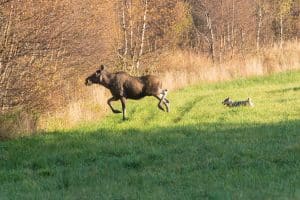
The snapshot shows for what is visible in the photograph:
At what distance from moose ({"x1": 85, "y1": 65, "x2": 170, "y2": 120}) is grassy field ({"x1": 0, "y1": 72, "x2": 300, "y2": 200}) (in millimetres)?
661

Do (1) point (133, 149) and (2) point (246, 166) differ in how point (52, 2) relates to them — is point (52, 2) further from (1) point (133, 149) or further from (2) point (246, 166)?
(2) point (246, 166)

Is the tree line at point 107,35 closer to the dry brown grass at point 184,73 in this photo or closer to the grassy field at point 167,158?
the dry brown grass at point 184,73

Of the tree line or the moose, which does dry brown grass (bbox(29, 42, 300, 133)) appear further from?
the moose

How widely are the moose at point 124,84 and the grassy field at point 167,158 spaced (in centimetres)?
66

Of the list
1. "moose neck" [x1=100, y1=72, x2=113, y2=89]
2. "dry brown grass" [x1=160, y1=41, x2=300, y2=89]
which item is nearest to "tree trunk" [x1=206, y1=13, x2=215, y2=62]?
"dry brown grass" [x1=160, y1=41, x2=300, y2=89]

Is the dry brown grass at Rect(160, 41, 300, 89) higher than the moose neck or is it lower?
lower

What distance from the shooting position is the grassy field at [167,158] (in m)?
9.27

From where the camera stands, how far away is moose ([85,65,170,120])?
18188mm

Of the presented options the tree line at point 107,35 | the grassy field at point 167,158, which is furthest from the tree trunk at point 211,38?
the grassy field at point 167,158

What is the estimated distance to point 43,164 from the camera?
39.5 feet

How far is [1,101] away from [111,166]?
4921mm

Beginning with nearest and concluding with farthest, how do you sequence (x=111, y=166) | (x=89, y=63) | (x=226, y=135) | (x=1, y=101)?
(x=111, y=166), (x=226, y=135), (x=1, y=101), (x=89, y=63)

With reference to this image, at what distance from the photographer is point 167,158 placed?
11727 millimetres

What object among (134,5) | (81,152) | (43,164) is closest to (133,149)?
(81,152)
